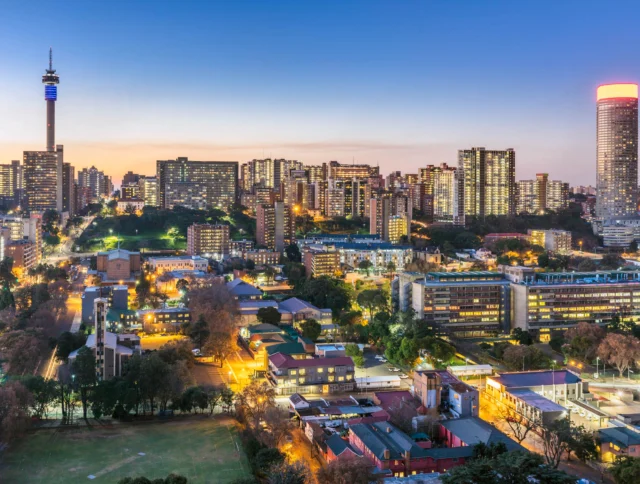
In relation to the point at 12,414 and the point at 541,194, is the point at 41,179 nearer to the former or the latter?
the point at 541,194

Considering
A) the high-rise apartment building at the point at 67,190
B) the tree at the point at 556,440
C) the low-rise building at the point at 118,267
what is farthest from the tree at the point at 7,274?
the high-rise apartment building at the point at 67,190

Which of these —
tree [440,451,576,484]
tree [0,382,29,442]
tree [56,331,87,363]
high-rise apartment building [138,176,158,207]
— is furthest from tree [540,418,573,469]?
high-rise apartment building [138,176,158,207]

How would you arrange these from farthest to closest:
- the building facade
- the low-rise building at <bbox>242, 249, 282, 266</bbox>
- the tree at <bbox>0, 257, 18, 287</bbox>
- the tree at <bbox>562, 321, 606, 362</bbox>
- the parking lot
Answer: the low-rise building at <bbox>242, 249, 282, 266</bbox> → the tree at <bbox>0, 257, 18, 287</bbox> → the building facade → the tree at <bbox>562, 321, 606, 362</bbox> → the parking lot

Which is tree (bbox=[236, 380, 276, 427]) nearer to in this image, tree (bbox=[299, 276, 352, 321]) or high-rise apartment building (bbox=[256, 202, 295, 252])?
tree (bbox=[299, 276, 352, 321])

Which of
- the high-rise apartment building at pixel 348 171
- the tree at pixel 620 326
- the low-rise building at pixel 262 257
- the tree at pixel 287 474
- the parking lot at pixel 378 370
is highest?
the high-rise apartment building at pixel 348 171

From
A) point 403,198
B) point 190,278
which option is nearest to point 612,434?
point 190,278

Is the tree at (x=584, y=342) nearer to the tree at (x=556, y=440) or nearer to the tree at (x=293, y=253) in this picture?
the tree at (x=556, y=440)
